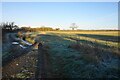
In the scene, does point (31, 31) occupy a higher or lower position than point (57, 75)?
higher

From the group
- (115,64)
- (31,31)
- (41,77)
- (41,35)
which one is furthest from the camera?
(41,35)

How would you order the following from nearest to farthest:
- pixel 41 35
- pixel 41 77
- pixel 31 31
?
pixel 41 77
pixel 31 31
pixel 41 35

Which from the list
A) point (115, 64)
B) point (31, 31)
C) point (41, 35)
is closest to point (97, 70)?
point (115, 64)

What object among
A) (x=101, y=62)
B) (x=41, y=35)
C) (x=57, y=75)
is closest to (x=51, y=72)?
(x=57, y=75)

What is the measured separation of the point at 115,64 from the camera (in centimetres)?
1260

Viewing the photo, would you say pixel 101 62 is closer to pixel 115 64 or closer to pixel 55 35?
pixel 115 64

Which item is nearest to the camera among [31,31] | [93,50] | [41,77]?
[41,77]

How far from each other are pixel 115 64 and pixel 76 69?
8.30ft

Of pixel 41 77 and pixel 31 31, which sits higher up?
pixel 31 31

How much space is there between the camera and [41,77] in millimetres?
10492

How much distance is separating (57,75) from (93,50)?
6.23 metres

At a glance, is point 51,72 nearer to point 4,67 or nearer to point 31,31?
point 4,67

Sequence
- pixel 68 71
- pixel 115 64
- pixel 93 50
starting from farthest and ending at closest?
pixel 93 50 → pixel 115 64 → pixel 68 71

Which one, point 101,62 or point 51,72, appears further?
point 101,62
